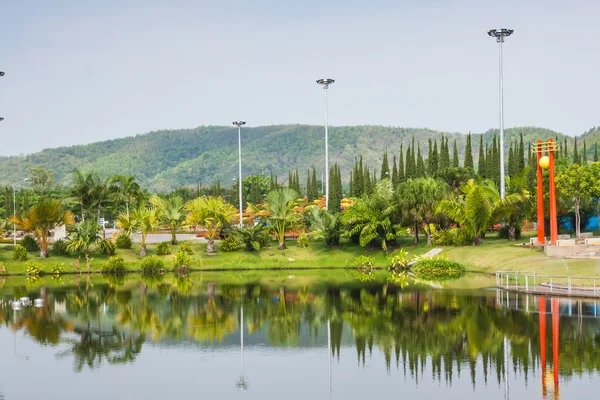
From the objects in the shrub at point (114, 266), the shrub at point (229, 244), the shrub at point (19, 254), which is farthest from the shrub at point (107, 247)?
the shrub at point (229, 244)

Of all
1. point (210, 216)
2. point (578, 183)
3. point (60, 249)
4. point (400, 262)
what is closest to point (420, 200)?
point (400, 262)

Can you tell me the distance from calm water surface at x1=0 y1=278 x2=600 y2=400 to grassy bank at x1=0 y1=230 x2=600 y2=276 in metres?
11.2

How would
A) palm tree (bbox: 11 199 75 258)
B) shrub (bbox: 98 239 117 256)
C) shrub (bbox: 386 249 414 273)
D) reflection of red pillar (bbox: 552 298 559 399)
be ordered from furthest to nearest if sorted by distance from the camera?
shrub (bbox: 98 239 117 256)
palm tree (bbox: 11 199 75 258)
shrub (bbox: 386 249 414 273)
reflection of red pillar (bbox: 552 298 559 399)

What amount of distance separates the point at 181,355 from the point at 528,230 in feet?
151

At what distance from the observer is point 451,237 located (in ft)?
165

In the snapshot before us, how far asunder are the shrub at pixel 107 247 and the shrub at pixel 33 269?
13.9 feet

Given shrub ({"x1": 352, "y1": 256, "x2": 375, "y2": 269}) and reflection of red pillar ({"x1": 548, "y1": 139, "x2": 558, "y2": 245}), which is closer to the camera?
reflection of red pillar ({"x1": 548, "y1": 139, "x2": 558, "y2": 245})

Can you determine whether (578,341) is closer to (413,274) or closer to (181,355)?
(181,355)

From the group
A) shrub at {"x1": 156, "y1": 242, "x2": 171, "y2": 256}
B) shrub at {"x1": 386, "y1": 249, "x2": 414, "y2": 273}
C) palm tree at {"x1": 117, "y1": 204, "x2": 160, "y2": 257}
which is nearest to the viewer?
shrub at {"x1": 386, "y1": 249, "x2": 414, "y2": 273}

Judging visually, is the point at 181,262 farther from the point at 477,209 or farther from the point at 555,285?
the point at 555,285

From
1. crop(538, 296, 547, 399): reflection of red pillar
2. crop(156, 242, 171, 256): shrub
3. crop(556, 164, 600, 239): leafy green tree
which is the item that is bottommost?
crop(538, 296, 547, 399): reflection of red pillar

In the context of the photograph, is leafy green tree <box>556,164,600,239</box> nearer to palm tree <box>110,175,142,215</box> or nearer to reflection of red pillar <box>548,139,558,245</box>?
reflection of red pillar <box>548,139,558,245</box>

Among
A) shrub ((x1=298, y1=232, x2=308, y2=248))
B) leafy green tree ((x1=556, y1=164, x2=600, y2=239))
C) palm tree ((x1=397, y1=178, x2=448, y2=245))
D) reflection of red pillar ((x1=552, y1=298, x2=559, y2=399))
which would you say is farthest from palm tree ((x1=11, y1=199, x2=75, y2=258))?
reflection of red pillar ((x1=552, y1=298, x2=559, y2=399))

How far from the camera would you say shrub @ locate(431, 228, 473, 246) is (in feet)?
162
